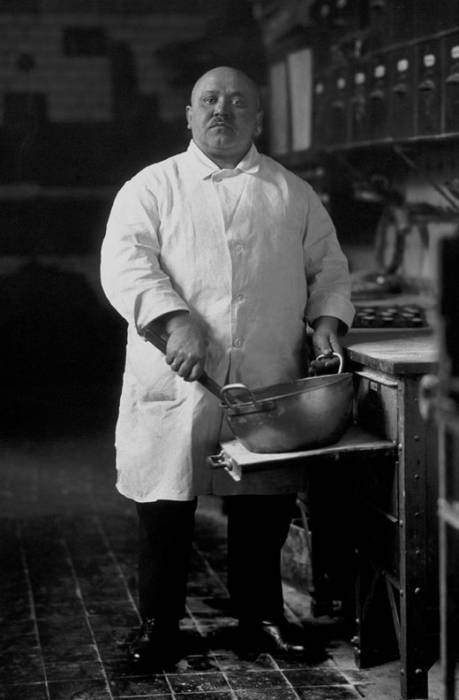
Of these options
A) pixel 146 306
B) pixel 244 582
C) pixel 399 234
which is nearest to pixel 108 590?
pixel 244 582

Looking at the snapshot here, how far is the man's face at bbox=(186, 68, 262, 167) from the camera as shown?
3602 mm

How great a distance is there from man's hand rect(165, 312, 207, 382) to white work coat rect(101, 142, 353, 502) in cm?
16

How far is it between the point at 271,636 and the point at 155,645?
41 centimetres

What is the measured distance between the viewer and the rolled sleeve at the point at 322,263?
12.3 feet

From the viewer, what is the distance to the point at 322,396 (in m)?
3.17

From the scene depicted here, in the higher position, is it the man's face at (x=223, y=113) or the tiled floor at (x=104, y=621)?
the man's face at (x=223, y=113)

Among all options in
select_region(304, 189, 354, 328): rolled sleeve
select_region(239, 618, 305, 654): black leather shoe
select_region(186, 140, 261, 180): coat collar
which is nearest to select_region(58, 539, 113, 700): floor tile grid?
select_region(239, 618, 305, 654): black leather shoe

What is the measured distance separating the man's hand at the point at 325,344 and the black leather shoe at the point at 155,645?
3.16 feet

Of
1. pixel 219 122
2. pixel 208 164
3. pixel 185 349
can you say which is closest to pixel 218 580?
pixel 185 349

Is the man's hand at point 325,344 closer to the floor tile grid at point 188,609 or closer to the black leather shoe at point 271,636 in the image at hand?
the black leather shoe at point 271,636

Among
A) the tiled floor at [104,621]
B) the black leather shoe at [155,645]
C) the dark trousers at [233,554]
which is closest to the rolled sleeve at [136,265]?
the dark trousers at [233,554]

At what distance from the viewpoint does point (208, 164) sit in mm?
3645

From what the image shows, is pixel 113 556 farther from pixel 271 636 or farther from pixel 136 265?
pixel 136 265

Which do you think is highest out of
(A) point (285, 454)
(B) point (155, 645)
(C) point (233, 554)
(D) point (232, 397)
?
(D) point (232, 397)
